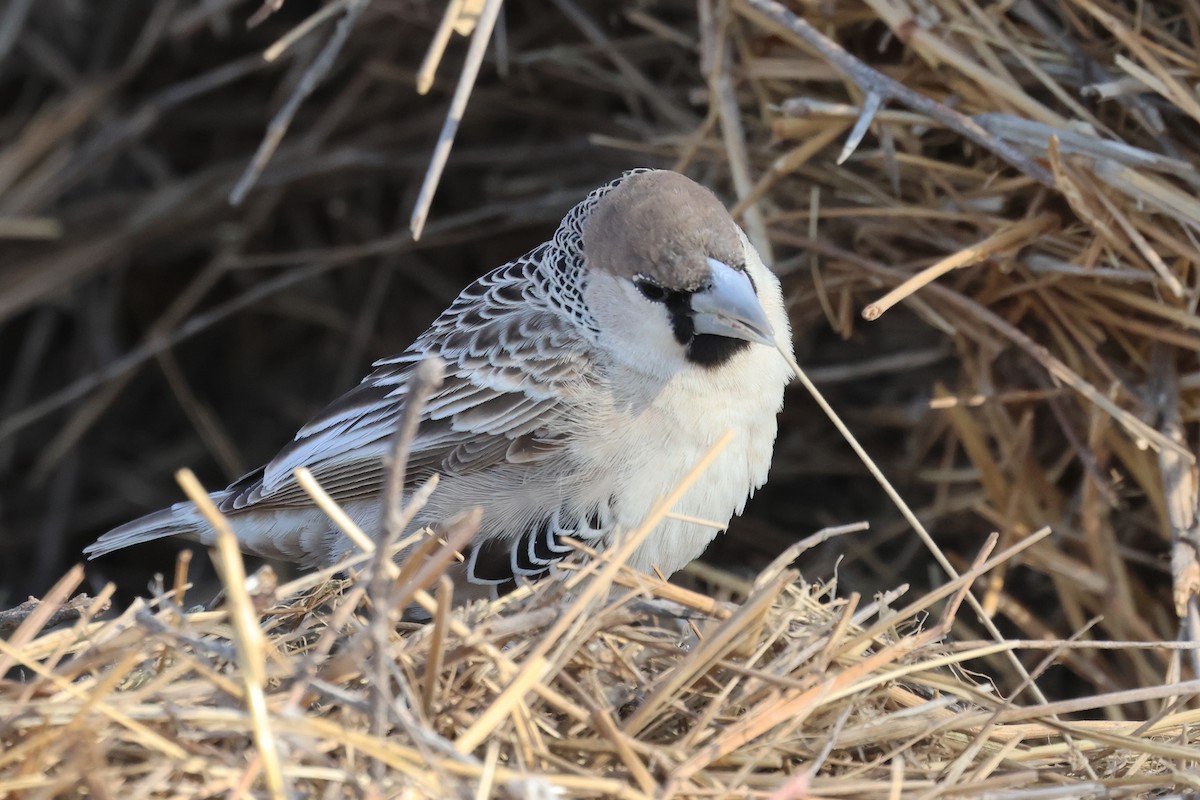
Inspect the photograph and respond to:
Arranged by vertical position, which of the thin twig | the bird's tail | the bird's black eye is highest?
the thin twig

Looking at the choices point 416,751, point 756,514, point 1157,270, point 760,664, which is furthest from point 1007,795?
point 756,514

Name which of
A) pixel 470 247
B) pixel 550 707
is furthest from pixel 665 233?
pixel 470 247

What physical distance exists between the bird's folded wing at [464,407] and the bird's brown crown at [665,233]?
21cm

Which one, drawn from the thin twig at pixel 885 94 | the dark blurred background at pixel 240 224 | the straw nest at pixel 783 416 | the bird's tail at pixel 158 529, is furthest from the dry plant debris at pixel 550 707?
the dark blurred background at pixel 240 224

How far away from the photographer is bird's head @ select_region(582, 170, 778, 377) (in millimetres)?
2545

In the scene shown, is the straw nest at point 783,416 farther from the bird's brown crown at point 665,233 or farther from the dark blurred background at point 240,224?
the bird's brown crown at point 665,233

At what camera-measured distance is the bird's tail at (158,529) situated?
3.00 meters

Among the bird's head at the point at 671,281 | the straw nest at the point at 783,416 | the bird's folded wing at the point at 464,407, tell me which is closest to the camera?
the straw nest at the point at 783,416

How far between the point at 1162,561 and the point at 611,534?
135cm

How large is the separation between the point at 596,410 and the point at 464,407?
350 mm

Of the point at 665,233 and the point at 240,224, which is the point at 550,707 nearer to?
the point at 665,233

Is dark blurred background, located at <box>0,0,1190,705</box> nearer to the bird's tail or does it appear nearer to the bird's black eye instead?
the bird's black eye

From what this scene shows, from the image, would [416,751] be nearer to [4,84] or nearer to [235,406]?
[235,406]

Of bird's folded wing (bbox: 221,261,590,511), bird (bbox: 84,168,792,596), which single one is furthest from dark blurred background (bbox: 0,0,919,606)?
bird (bbox: 84,168,792,596)
